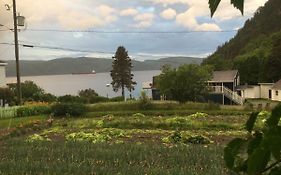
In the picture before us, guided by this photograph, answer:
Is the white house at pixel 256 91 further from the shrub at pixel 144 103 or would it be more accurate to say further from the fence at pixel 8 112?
the fence at pixel 8 112

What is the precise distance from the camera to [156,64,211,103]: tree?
47.0m

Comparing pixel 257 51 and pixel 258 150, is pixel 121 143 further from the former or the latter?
pixel 257 51

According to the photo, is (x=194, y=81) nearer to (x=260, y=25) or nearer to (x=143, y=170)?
(x=143, y=170)

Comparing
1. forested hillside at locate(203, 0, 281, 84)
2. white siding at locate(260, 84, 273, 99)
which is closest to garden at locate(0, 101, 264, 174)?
forested hillside at locate(203, 0, 281, 84)

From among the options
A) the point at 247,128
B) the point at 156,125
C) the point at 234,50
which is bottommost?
the point at 156,125

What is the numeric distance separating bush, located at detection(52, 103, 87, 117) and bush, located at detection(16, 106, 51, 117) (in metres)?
1.63

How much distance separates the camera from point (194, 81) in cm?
4725

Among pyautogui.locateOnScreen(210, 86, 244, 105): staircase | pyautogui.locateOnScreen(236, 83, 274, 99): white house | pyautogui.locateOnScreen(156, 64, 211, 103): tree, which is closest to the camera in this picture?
pyautogui.locateOnScreen(156, 64, 211, 103): tree

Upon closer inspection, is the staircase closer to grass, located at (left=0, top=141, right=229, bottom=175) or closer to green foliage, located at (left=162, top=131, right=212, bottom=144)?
green foliage, located at (left=162, top=131, right=212, bottom=144)

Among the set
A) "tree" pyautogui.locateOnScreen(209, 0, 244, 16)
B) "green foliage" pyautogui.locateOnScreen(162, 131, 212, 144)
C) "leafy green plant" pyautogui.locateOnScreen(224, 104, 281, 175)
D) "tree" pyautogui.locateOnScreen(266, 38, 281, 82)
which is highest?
"tree" pyautogui.locateOnScreen(266, 38, 281, 82)

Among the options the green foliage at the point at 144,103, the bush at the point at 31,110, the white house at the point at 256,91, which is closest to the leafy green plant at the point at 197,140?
the green foliage at the point at 144,103

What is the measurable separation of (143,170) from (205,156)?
2.88 metres

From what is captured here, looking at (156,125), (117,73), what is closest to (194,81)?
(156,125)

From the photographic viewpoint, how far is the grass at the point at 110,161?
912 centimetres
